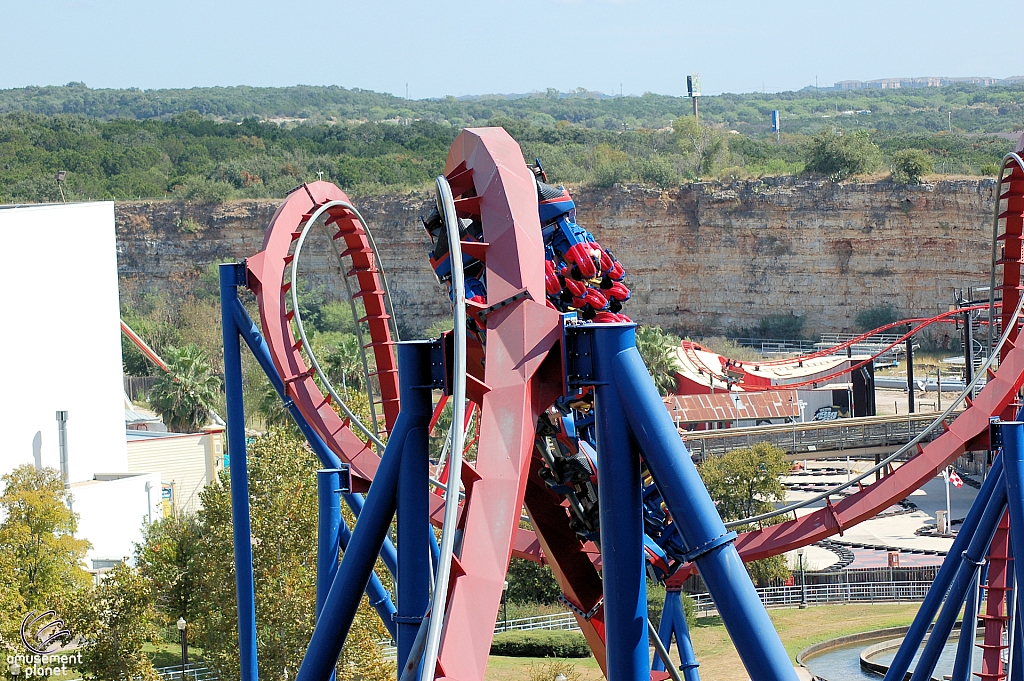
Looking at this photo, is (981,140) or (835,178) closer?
(835,178)

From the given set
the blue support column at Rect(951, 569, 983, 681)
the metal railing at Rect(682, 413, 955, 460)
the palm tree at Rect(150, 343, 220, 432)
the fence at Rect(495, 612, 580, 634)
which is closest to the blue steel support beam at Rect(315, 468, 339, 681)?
the blue support column at Rect(951, 569, 983, 681)

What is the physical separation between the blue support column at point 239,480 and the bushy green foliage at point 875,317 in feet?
174

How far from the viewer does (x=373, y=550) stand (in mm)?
7805

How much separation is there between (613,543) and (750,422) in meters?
36.8

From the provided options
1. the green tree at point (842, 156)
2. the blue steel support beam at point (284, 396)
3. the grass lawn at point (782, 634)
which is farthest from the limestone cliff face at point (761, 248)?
the blue steel support beam at point (284, 396)

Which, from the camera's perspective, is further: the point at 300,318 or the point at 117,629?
the point at 117,629

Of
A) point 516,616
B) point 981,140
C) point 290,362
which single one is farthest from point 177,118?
point 290,362

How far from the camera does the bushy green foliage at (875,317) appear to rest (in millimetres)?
62594

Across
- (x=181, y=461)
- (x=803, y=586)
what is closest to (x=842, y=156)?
(x=181, y=461)

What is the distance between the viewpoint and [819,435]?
36.4 metres

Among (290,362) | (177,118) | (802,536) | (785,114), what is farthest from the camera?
(785,114)

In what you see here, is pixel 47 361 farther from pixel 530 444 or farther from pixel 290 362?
pixel 530 444

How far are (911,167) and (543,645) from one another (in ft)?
143

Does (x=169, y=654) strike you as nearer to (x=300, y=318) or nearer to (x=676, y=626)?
(x=300, y=318)
